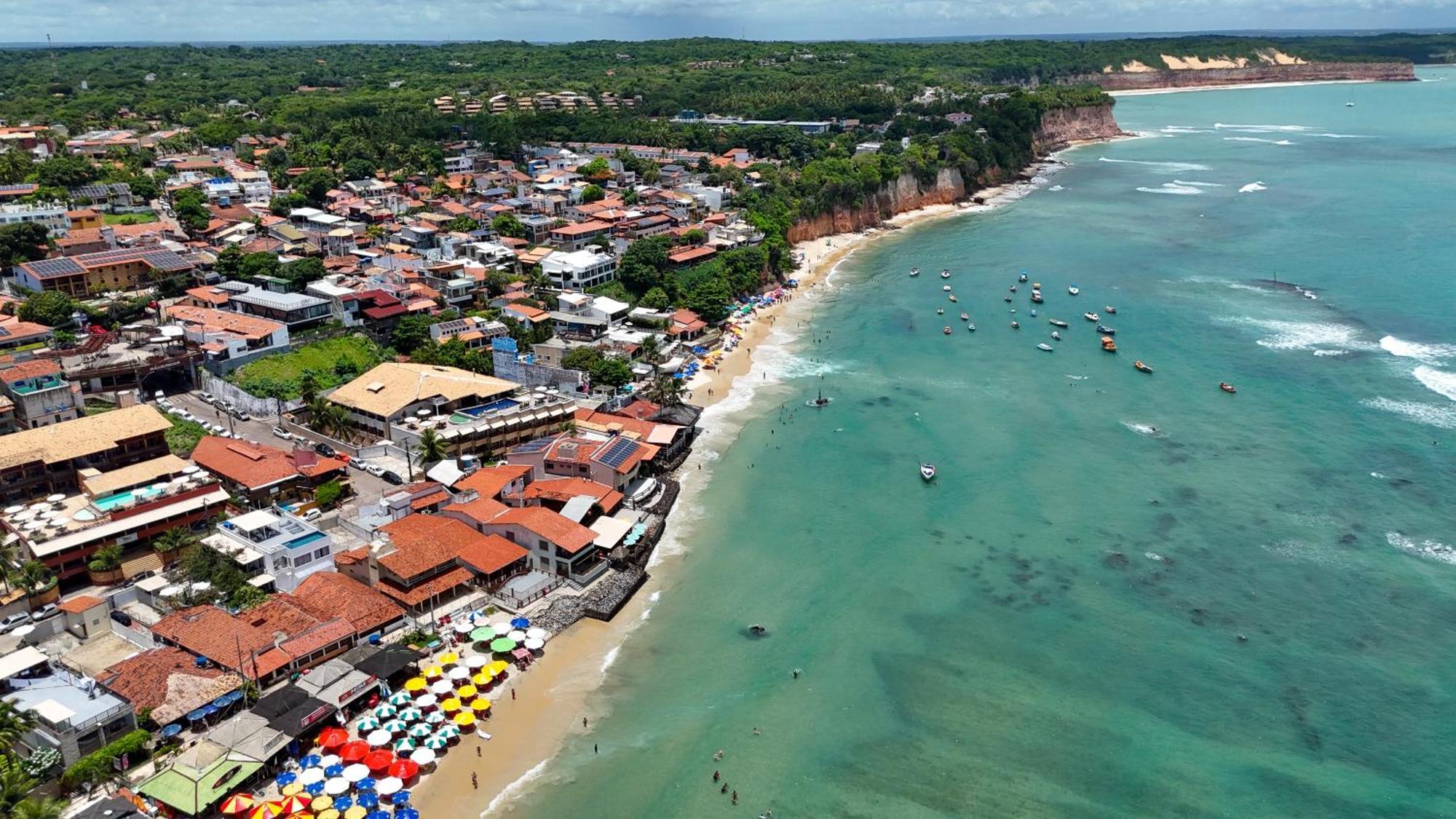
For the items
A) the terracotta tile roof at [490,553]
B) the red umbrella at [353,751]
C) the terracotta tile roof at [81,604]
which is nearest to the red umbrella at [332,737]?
the red umbrella at [353,751]

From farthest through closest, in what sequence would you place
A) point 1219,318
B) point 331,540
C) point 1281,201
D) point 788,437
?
point 1281,201, point 1219,318, point 788,437, point 331,540

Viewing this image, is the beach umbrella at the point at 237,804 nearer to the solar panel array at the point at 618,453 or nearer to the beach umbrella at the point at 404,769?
the beach umbrella at the point at 404,769

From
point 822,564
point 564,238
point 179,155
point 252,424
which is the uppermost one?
point 179,155

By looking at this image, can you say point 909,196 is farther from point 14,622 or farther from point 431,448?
point 14,622

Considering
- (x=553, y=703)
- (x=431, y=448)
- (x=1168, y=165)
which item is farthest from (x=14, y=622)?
(x=1168, y=165)

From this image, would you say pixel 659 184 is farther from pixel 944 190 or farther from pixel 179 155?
pixel 179 155

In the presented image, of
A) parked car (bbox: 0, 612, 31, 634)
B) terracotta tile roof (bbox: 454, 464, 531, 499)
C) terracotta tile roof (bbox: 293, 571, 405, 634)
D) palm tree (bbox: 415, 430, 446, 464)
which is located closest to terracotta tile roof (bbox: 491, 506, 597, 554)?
terracotta tile roof (bbox: 454, 464, 531, 499)

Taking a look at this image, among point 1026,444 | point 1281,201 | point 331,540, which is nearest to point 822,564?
point 1026,444

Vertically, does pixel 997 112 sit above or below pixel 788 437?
above
